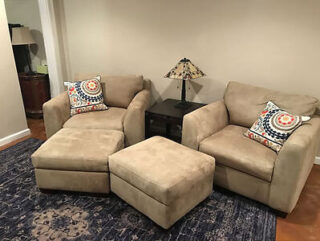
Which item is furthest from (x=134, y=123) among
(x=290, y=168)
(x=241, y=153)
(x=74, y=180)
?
(x=290, y=168)

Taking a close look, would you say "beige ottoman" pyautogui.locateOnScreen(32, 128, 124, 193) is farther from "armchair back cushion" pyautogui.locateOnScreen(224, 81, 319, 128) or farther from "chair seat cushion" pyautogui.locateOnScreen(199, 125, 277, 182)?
"armchair back cushion" pyautogui.locateOnScreen(224, 81, 319, 128)

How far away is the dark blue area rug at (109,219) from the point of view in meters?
1.91

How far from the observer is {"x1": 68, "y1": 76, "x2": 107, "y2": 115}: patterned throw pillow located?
2951 mm

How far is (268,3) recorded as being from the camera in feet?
8.34

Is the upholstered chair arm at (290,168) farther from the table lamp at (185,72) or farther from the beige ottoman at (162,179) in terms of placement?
the table lamp at (185,72)

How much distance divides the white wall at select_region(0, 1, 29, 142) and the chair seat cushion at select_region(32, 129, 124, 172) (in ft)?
3.86

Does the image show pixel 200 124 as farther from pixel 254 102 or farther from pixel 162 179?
pixel 162 179

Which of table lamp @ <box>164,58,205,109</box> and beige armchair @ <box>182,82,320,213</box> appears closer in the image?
beige armchair @ <box>182,82,320,213</box>

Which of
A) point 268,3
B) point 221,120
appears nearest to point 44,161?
point 221,120

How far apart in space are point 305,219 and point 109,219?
1505 mm

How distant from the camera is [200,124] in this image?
241 cm

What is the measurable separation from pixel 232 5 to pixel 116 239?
2.36 meters

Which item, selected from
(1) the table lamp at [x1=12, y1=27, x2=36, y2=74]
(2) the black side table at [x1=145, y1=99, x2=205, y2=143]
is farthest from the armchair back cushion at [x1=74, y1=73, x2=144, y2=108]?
(1) the table lamp at [x1=12, y1=27, x2=36, y2=74]

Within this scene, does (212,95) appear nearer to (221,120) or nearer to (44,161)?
(221,120)
